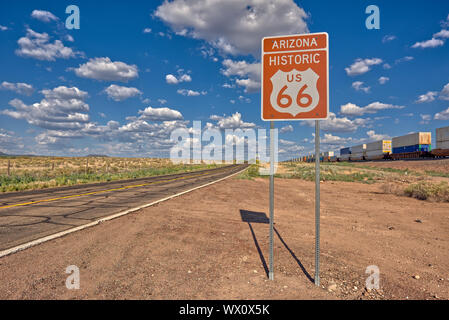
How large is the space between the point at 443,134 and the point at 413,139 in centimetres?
680

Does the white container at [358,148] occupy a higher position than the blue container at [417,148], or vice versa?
the white container at [358,148]

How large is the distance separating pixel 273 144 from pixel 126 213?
5.72 meters

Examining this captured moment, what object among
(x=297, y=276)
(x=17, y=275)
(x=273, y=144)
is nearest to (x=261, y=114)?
(x=273, y=144)

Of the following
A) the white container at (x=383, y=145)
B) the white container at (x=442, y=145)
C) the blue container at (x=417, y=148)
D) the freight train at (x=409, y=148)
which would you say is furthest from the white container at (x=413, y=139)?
the white container at (x=383, y=145)

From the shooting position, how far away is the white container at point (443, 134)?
44519 mm

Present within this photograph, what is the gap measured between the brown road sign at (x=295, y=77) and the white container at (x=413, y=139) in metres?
61.9

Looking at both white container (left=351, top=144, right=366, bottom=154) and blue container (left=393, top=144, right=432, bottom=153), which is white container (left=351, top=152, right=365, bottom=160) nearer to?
white container (left=351, top=144, right=366, bottom=154)

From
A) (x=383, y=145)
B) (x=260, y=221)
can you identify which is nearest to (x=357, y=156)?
(x=383, y=145)

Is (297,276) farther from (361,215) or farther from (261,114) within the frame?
(361,215)

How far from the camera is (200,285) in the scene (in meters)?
3.13

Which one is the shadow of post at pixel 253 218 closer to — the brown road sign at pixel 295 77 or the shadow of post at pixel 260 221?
the shadow of post at pixel 260 221

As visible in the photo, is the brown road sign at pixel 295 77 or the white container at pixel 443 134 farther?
the white container at pixel 443 134

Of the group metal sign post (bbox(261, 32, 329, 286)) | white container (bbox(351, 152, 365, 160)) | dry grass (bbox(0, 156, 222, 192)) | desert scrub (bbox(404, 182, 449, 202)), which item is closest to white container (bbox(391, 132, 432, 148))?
white container (bbox(351, 152, 365, 160))

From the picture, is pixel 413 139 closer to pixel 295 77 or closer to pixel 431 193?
pixel 431 193
